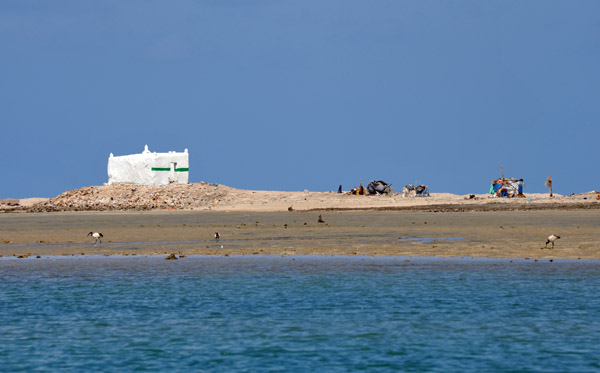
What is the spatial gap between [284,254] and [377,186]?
84312 millimetres

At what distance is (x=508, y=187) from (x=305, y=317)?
97.1 m

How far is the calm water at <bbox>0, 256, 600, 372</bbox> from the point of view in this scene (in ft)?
51.3

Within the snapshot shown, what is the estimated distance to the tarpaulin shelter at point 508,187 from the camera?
365ft

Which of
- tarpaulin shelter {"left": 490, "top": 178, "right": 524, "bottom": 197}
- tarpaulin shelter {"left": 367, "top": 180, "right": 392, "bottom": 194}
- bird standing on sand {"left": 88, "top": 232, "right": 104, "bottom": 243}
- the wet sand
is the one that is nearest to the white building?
tarpaulin shelter {"left": 367, "top": 180, "right": 392, "bottom": 194}

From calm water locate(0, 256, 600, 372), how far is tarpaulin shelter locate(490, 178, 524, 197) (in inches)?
3202

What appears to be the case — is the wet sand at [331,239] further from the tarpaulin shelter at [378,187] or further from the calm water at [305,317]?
the tarpaulin shelter at [378,187]

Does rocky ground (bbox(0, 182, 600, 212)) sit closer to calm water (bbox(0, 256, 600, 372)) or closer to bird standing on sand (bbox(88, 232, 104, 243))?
bird standing on sand (bbox(88, 232, 104, 243))

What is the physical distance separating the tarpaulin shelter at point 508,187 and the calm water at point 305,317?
267ft

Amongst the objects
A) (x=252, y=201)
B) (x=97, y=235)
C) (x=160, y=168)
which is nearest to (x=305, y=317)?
(x=97, y=235)

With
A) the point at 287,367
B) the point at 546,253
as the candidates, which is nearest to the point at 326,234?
the point at 546,253

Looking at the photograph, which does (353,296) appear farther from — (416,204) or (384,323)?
(416,204)

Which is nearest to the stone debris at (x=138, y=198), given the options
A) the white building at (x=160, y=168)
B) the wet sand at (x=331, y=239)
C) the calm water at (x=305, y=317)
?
the white building at (x=160, y=168)

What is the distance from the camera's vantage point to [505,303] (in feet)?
72.7

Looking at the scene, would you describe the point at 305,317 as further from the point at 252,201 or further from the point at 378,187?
the point at 378,187
